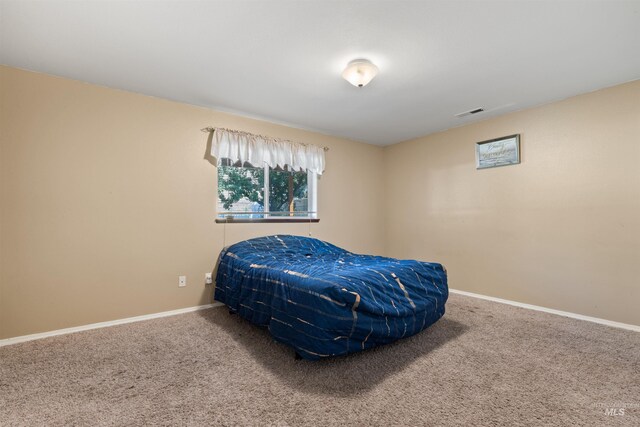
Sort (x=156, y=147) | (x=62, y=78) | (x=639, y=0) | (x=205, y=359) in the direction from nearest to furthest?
(x=639, y=0) < (x=205, y=359) < (x=62, y=78) < (x=156, y=147)

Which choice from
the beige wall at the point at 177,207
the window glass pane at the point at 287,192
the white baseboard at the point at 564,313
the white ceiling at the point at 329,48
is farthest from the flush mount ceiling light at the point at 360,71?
the white baseboard at the point at 564,313

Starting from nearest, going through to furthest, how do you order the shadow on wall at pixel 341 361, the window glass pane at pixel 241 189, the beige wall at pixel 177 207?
the shadow on wall at pixel 341 361 < the beige wall at pixel 177 207 < the window glass pane at pixel 241 189

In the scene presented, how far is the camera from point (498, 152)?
346 cm

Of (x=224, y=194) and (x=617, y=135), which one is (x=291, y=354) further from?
(x=617, y=135)

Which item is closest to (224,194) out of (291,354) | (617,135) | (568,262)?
(291,354)

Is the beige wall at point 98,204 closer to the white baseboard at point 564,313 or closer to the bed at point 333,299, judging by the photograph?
the bed at point 333,299

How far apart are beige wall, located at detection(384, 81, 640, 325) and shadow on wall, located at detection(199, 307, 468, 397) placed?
1.30 meters

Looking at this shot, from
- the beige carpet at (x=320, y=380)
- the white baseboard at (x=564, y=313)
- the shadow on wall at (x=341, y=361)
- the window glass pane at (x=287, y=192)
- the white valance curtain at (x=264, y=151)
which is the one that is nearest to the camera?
the beige carpet at (x=320, y=380)

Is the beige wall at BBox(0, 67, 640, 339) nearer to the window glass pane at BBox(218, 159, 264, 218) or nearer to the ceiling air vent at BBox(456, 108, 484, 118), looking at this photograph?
the window glass pane at BBox(218, 159, 264, 218)

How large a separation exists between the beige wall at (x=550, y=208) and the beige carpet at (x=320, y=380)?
1.81 feet

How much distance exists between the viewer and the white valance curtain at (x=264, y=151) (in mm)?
3217

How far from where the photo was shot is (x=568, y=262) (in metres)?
2.92

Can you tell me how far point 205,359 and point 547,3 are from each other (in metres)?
3.10

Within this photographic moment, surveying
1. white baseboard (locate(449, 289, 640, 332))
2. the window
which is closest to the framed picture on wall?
white baseboard (locate(449, 289, 640, 332))
